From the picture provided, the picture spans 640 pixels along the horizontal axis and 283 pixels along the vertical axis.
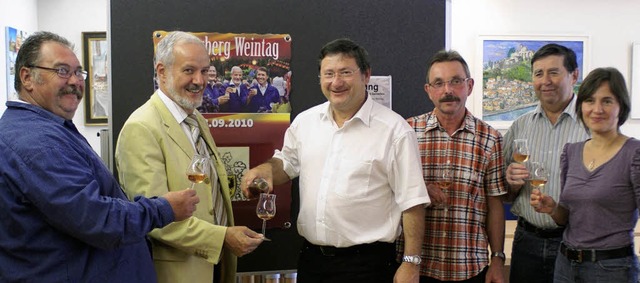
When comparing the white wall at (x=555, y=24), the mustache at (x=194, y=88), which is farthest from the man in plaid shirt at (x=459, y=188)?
the white wall at (x=555, y=24)

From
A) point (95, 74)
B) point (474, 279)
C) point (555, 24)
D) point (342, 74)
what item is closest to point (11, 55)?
point (95, 74)

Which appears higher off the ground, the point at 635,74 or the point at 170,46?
the point at 635,74

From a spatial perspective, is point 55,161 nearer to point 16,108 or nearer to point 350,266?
point 16,108

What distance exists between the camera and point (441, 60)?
2.59 meters

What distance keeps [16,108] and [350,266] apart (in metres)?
1.41

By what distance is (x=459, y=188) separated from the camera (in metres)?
2.54

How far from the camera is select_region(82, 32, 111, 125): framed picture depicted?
524 centimetres

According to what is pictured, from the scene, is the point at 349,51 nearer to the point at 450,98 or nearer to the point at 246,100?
the point at 450,98

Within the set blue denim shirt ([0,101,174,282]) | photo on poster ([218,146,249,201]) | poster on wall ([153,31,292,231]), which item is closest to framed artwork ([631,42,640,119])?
poster on wall ([153,31,292,231])

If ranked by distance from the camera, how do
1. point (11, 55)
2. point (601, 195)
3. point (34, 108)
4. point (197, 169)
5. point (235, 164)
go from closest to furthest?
point (34, 108)
point (197, 169)
point (601, 195)
point (235, 164)
point (11, 55)

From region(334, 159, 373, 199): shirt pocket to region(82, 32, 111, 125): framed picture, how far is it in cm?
361

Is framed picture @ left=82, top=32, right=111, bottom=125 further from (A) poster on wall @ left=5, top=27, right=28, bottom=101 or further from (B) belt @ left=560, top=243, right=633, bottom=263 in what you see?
(B) belt @ left=560, top=243, right=633, bottom=263

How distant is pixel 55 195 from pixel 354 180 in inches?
→ 46.2

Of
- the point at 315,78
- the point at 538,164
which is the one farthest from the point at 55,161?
the point at 538,164
